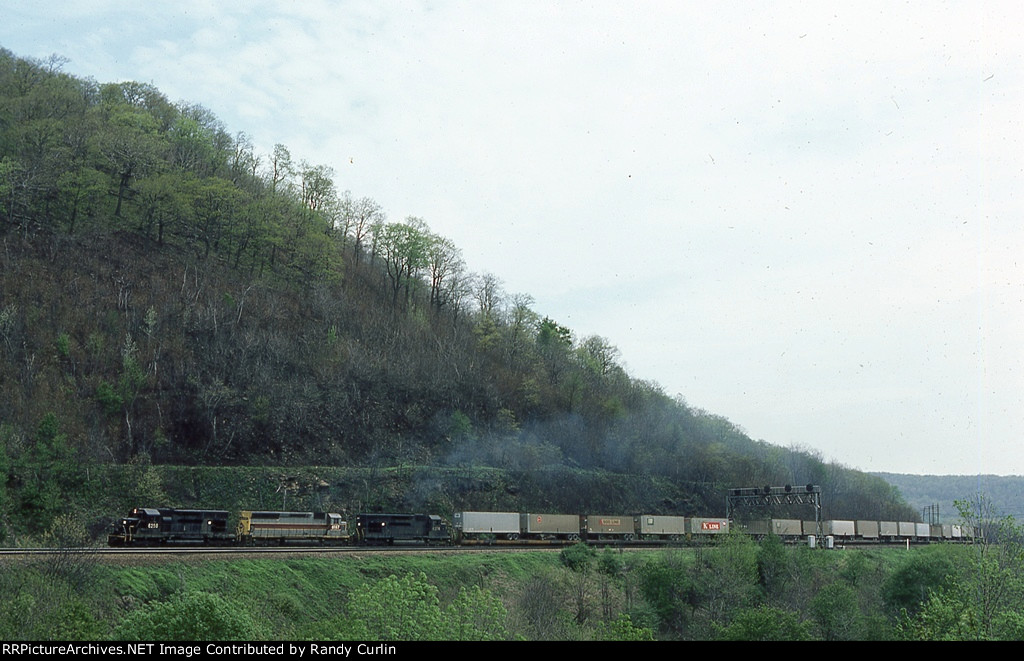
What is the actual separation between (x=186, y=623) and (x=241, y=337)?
54.8 m

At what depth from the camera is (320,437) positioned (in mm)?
72500

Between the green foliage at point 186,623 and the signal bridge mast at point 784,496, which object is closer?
the green foliage at point 186,623

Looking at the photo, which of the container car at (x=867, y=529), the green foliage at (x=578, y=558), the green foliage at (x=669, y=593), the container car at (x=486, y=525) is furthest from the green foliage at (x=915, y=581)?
the container car at (x=867, y=529)

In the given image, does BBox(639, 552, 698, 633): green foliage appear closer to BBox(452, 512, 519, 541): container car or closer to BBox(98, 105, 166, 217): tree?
BBox(452, 512, 519, 541): container car

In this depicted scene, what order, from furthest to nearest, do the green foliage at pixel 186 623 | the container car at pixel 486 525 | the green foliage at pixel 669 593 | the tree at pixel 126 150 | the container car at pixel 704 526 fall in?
the tree at pixel 126 150 < the container car at pixel 704 526 < the container car at pixel 486 525 < the green foliage at pixel 669 593 < the green foliage at pixel 186 623

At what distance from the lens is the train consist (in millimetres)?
44688

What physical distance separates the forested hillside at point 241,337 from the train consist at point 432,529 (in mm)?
10103

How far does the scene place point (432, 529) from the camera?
179 feet

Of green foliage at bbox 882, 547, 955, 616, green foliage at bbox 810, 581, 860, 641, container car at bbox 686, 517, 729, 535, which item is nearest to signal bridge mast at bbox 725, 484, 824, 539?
container car at bbox 686, 517, 729, 535

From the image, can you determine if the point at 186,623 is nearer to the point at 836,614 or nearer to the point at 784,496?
the point at 836,614

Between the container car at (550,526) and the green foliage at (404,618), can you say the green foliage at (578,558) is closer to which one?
the container car at (550,526)

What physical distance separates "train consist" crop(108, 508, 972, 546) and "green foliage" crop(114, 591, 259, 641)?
2163cm

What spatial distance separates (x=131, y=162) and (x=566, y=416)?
54964 mm

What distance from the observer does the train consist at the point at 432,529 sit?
4469 centimetres
